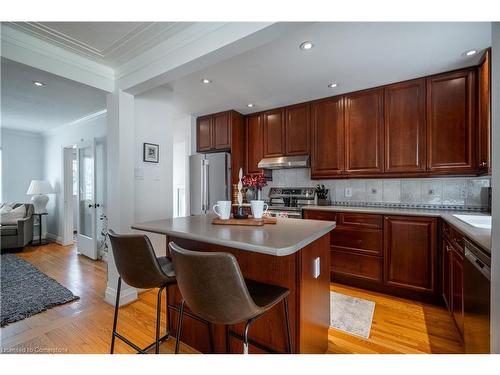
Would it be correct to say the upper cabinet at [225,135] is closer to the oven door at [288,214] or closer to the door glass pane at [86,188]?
the oven door at [288,214]

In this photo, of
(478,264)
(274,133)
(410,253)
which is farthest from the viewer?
(274,133)

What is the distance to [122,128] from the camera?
2334 millimetres

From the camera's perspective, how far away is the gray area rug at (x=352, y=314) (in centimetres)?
190

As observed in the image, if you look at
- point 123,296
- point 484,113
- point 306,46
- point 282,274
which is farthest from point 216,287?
point 484,113

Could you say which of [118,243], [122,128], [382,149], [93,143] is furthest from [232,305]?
[93,143]

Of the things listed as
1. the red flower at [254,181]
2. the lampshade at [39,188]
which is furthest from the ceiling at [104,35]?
the lampshade at [39,188]

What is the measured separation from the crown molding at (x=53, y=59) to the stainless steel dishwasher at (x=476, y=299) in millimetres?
3199

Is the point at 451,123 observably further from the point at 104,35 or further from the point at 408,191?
the point at 104,35

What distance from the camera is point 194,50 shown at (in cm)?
174

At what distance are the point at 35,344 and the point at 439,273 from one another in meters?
3.53

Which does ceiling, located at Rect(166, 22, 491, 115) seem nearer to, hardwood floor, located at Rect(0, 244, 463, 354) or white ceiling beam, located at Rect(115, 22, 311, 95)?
white ceiling beam, located at Rect(115, 22, 311, 95)

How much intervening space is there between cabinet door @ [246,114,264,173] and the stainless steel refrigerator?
0.38 metres

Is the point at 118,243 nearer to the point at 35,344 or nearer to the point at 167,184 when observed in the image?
the point at 35,344

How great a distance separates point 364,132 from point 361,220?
112 cm
